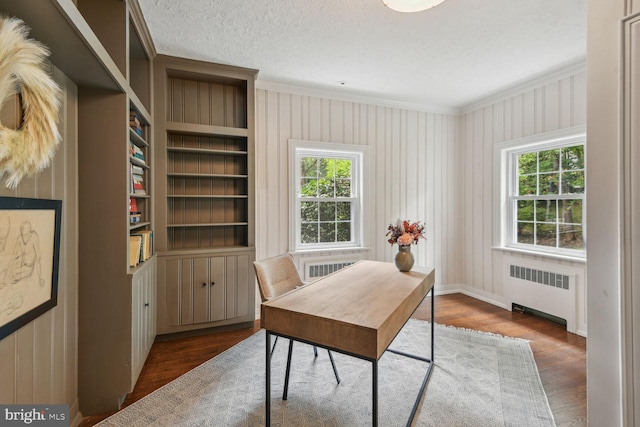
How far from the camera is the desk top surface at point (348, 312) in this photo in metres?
1.25

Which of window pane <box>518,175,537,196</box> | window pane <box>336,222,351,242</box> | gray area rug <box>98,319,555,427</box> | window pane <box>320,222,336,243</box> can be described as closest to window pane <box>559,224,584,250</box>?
window pane <box>518,175,537,196</box>

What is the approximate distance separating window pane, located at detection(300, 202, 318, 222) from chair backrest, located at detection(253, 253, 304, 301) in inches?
51.6

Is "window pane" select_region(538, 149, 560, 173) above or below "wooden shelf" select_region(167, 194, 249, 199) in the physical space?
above

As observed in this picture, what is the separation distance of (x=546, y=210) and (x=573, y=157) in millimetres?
641

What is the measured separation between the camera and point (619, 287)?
1.24 m

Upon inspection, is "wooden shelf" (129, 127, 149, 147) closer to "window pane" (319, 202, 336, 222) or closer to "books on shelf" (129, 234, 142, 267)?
"books on shelf" (129, 234, 142, 267)

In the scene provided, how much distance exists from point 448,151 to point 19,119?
4.57m

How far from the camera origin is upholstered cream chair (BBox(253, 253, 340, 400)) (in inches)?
79.9

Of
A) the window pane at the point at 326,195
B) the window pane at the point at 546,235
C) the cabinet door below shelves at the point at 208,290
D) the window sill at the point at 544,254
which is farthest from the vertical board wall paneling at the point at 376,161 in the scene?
the window pane at the point at 546,235

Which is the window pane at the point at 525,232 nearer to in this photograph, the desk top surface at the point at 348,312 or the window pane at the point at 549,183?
the window pane at the point at 549,183

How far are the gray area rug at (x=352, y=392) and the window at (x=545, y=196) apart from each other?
1.40m

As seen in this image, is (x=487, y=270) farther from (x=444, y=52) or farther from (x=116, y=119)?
(x=116, y=119)

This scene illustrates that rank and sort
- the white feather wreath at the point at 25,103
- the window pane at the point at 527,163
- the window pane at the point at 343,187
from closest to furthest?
1. the white feather wreath at the point at 25,103
2. the window pane at the point at 527,163
3. the window pane at the point at 343,187

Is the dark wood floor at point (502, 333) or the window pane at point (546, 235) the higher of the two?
the window pane at point (546, 235)
